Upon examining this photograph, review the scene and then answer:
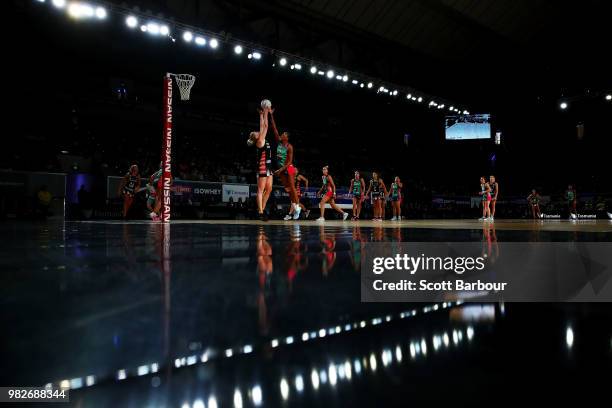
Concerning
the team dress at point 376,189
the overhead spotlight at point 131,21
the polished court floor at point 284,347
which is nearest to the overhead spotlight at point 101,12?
the overhead spotlight at point 131,21

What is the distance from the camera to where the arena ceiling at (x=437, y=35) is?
11.8m

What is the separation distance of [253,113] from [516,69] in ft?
42.1

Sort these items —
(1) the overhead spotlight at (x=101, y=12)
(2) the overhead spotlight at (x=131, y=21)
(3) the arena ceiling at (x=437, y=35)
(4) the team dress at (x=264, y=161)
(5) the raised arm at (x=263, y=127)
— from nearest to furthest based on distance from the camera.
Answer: (5) the raised arm at (x=263, y=127) < (4) the team dress at (x=264, y=161) < (1) the overhead spotlight at (x=101, y=12) < (2) the overhead spotlight at (x=131, y=21) < (3) the arena ceiling at (x=437, y=35)

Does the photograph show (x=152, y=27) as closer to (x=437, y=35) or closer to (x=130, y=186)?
(x=130, y=186)

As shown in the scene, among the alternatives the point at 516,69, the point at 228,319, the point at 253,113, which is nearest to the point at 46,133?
the point at 253,113

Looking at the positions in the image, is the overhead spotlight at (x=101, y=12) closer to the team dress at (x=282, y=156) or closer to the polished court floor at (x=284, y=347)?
the team dress at (x=282, y=156)

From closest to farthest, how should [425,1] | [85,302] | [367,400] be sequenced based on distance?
[367,400], [85,302], [425,1]

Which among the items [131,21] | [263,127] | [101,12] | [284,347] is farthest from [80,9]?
[284,347]

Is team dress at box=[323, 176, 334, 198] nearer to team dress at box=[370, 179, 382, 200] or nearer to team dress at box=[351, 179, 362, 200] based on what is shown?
team dress at box=[351, 179, 362, 200]

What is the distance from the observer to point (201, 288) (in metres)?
0.96

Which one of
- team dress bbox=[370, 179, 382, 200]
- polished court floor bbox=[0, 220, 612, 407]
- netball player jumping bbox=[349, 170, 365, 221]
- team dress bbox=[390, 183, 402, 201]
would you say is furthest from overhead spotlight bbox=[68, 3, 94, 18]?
polished court floor bbox=[0, 220, 612, 407]

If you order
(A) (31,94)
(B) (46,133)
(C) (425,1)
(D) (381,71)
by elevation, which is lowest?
(B) (46,133)

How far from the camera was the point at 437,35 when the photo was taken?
1480 centimetres

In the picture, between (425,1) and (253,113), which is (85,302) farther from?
(253,113)
